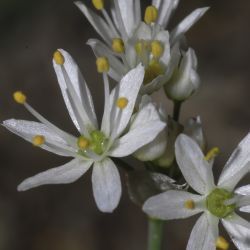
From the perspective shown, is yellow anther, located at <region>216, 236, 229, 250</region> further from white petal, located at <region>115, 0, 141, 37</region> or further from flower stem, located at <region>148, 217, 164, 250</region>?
white petal, located at <region>115, 0, 141, 37</region>

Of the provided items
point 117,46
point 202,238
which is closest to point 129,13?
point 117,46

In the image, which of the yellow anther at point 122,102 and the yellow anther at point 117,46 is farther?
the yellow anther at point 117,46

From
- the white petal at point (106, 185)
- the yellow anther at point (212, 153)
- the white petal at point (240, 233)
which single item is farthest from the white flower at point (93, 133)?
the white petal at point (240, 233)

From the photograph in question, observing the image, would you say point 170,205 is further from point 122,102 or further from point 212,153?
point 122,102

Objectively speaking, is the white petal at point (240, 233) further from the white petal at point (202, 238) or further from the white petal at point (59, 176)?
the white petal at point (59, 176)

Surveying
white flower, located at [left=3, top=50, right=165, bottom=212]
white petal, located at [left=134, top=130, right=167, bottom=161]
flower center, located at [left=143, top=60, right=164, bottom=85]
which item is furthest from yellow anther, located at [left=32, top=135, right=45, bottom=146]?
flower center, located at [left=143, top=60, right=164, bottom=85]
